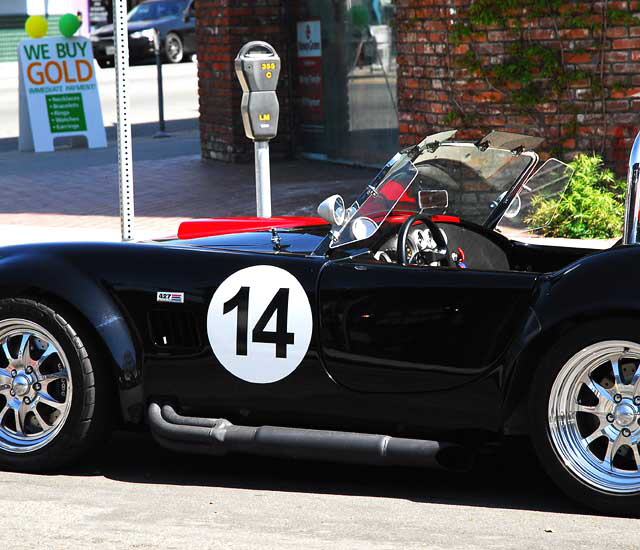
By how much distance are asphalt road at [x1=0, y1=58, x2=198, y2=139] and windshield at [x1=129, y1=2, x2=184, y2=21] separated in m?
1.42

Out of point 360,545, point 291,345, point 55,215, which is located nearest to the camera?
point 360,545

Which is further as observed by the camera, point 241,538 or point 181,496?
point 181,496

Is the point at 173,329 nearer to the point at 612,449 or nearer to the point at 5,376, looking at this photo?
the point at 5,376

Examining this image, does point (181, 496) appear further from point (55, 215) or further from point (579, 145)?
point (55, 215)

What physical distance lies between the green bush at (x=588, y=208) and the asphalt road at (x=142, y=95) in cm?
1103

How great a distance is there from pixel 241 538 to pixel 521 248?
1899 millimetres

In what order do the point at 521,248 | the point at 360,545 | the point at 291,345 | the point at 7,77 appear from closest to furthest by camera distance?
the point at 360,545 < the point at 291,345 < the point at 521,248 < the point at 7,77

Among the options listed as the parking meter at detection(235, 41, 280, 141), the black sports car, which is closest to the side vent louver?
the parking meter at detection(235, 41, 280, 141)

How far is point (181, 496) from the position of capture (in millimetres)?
4445

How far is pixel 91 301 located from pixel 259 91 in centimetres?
302

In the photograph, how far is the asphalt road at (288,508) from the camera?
3.93m

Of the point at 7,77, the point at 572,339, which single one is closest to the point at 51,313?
the point at 572,339

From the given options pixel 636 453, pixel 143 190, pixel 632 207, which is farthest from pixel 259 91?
pixel 143 190

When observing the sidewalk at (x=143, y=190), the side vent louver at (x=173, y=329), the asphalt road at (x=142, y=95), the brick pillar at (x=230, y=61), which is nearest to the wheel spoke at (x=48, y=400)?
the side vent louver at (x=173, y=329)
